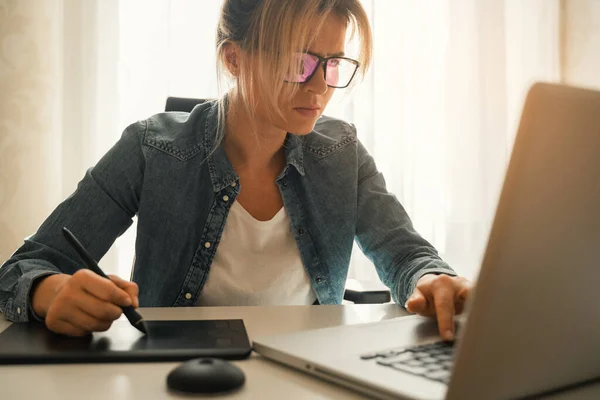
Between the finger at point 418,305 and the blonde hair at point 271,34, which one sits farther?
the blonde hair at point 271,34

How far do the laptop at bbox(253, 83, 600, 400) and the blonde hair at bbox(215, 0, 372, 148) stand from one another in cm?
70

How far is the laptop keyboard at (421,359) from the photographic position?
48 centimetres

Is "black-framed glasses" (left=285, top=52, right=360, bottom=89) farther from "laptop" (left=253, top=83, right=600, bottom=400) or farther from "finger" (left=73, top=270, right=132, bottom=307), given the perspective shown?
"laptop" (left=253, top=83, right=600, bottom=400)

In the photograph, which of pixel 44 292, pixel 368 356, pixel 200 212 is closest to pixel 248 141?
pixel 200 212

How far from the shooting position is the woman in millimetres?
1056

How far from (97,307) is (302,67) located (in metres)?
0.59

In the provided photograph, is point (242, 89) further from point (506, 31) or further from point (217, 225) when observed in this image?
point (506, 31)

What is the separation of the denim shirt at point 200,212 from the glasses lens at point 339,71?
160 millimetres

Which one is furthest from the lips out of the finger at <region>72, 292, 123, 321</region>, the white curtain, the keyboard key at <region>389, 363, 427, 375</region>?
the white curtain

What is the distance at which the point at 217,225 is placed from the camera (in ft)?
3.62

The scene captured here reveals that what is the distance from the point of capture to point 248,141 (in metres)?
1.21

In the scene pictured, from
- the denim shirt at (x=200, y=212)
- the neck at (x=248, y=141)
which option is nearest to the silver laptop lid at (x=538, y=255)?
the denim shirt at (x=200, y=212)

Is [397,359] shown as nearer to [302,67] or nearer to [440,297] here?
[440,297]

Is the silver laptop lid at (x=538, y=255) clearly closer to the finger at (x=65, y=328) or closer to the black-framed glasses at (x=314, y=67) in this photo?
the finger at (x=65, y=328)
